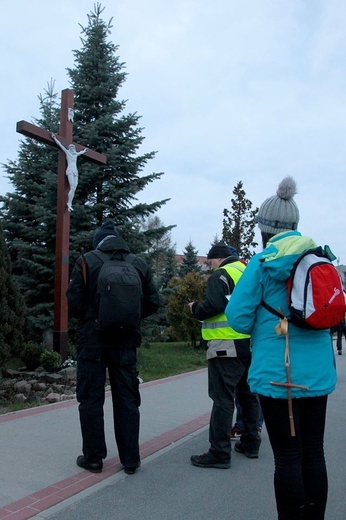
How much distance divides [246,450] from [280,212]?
8.84 feet

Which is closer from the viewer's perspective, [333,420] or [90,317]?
[90,317]

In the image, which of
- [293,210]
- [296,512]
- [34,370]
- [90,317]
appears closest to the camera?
[296,512]

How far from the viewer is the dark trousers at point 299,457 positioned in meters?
2.58

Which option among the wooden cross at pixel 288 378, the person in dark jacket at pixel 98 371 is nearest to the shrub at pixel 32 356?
the person in dark jacket at pixel 98 371

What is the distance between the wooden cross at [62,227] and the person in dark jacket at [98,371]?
502cm

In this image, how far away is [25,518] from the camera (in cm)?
329

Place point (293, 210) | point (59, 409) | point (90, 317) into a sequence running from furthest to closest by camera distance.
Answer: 1. point (59, 409)
2. point (90, 317)
3. point (293, 210)

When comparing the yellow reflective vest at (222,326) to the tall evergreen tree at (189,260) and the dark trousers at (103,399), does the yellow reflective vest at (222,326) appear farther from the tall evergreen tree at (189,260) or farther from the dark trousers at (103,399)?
the tall evergreen tree at (189,260)

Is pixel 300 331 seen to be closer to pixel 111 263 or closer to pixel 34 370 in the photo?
pixel 111 263

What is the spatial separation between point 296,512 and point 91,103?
1165cm

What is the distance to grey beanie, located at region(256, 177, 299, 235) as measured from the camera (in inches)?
117

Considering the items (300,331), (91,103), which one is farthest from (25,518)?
(91,103)

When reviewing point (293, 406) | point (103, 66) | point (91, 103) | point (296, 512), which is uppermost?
point (103, 66)

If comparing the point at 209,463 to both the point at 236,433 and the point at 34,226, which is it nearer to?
the point at 236,433
